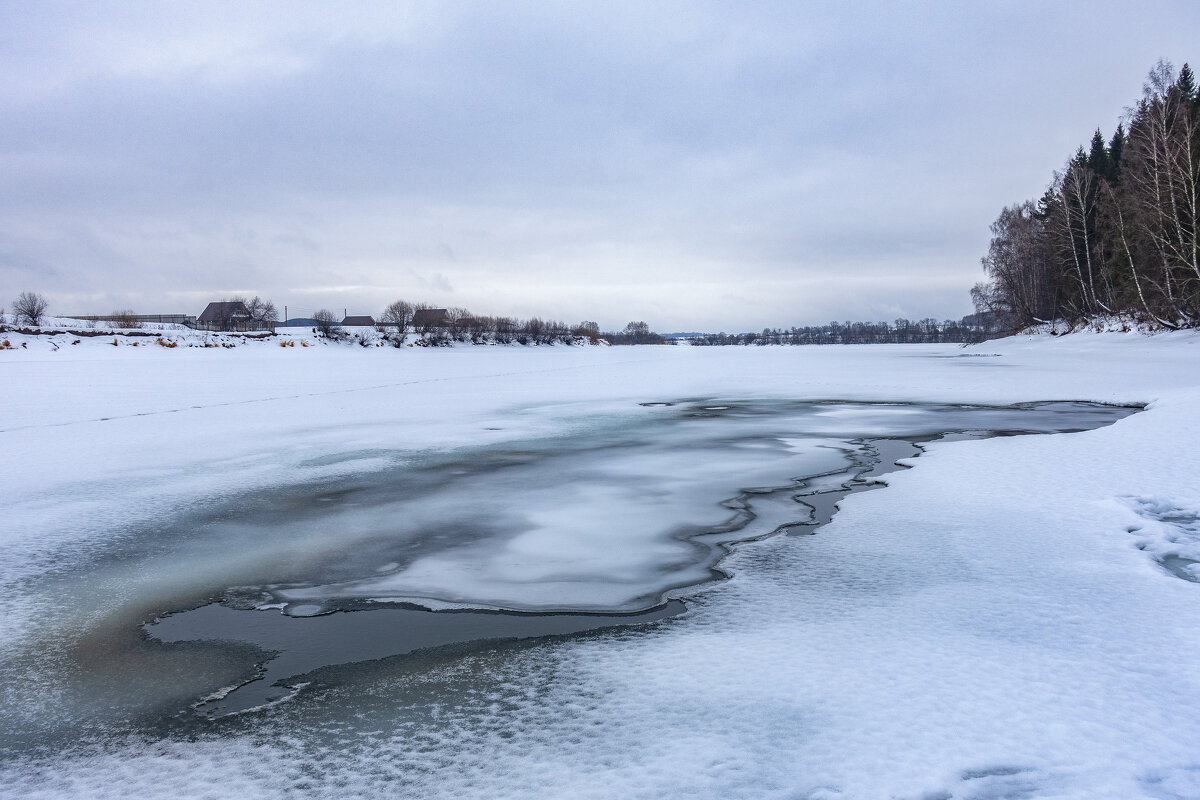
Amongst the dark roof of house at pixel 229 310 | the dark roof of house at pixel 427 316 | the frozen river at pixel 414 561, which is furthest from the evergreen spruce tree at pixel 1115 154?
the dark roof of house at pixel 229 310

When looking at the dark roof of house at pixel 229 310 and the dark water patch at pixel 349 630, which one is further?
the dark roof of house at pixel 229 310

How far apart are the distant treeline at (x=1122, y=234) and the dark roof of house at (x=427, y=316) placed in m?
51.9

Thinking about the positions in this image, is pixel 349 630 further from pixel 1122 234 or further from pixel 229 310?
pixel 229 310

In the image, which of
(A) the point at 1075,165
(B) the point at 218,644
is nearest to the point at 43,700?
(B) the point at 218,644

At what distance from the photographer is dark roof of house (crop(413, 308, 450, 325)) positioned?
75.5 m

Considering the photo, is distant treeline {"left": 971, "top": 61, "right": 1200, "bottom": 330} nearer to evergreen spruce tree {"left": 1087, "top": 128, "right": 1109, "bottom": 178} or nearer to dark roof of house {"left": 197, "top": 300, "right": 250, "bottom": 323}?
evergreen spruce tree {"left": 1087, "top": 128, "right": 1109, "bottom": 178}

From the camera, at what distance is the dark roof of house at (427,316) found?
75.5 m

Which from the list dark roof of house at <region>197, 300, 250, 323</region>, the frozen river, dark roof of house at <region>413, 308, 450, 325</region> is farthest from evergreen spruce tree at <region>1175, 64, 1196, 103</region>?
dark roof of house at <region>197, 300, 250, 323</region>

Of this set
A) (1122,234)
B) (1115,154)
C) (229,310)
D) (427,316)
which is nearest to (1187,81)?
(1115,154)

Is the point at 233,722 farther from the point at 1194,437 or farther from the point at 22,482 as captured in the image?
the point at 1194,437

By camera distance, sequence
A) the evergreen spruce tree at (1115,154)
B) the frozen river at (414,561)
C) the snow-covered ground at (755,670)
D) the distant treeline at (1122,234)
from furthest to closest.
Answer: the evergreen spruce tree at (1115,154) < the distant treeline at (1122,234) < the frozen river at (414,561) < the snow-covered ground at (755,670)

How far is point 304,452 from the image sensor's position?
8.00 metres

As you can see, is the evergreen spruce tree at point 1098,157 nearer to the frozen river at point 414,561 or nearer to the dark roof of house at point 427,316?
the frozen river at point 414,561

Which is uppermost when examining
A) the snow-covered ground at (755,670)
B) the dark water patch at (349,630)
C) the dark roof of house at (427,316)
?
the dark roof of house at (427,316)
